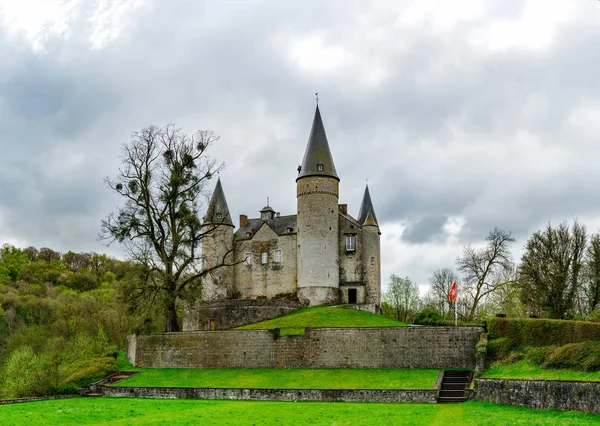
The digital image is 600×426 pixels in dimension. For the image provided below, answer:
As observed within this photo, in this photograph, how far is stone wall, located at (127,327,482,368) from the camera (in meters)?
32.7

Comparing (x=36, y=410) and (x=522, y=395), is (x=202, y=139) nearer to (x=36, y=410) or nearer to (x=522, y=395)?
(x=36, y=410)

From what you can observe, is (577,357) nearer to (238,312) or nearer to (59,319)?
(238,312)

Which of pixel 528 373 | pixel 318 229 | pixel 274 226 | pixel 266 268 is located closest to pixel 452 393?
pixel 528 373

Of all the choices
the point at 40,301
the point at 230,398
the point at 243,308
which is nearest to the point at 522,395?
the point at 230,398

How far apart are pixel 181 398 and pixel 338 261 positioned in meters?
24.7

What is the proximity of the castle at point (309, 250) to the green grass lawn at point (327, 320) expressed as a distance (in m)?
3.29

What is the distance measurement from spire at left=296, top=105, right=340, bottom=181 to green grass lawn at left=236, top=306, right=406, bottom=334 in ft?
34.3

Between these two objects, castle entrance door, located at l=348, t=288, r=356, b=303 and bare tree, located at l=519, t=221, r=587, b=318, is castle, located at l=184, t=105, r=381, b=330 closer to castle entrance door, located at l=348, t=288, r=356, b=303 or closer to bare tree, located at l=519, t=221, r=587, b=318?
castle entrance door, located at l=348, t=288, r=356, b=303

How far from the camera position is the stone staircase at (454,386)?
2562 centimetres

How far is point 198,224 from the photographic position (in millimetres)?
42312

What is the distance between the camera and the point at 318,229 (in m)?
51.6

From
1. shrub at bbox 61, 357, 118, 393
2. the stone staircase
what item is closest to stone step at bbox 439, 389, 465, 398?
the stone staircase

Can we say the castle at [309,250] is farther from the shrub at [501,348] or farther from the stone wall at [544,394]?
the stone wall at [544,394]

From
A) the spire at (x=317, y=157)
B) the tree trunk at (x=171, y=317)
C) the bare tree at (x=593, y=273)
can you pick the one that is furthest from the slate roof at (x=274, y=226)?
the bare tree at (x=593, y=273)
